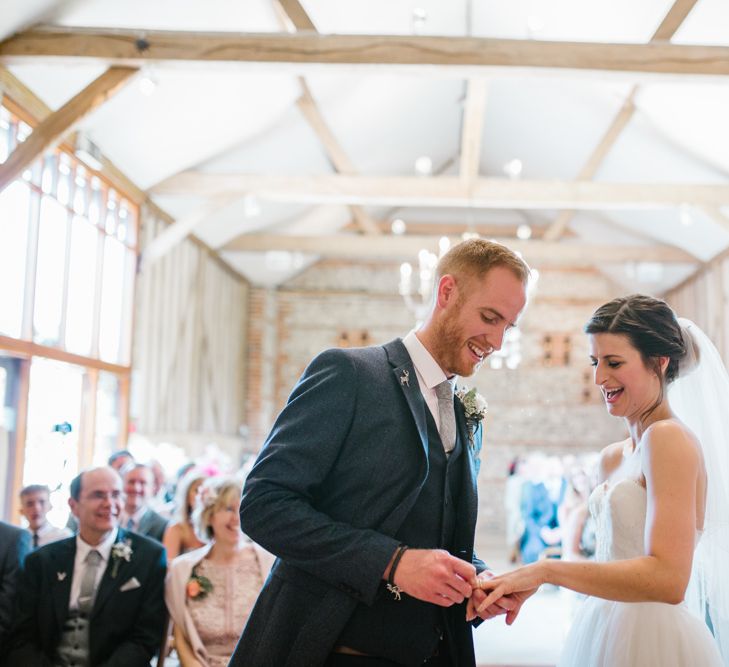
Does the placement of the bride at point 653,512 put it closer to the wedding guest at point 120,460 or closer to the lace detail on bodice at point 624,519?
the lace detail on bodice at point 624,519

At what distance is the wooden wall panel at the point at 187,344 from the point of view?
10227 mm

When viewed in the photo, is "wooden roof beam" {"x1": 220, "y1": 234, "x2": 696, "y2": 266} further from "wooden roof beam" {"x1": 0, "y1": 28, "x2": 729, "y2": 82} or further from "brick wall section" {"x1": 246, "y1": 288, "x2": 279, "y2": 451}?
"wooden roof beam" {"x1": 0, "y1": 28, "x2": 729, "y2": 82}

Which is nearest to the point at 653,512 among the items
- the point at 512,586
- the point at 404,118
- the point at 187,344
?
the point at 512,586

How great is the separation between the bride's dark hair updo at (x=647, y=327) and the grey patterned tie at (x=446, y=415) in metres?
0.54

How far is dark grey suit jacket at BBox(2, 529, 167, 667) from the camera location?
3.61 meters

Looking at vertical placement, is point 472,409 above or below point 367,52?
below

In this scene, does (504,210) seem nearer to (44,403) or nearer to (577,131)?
(577,131)

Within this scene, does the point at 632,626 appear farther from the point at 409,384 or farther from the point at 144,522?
the point at 144,522

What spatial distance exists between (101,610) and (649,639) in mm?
2418

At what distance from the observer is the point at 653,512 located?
1899mm

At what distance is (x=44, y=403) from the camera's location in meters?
7.61

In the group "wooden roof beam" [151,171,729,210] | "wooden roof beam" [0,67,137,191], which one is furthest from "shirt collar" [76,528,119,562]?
"wooden roof beam" [151,171,729,210]

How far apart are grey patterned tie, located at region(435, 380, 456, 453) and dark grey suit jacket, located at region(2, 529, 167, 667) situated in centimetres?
238

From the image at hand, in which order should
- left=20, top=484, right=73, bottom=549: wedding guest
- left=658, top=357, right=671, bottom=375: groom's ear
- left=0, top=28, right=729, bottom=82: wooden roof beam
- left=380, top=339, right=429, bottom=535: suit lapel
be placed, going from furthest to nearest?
left=0, top=28, right=729, bottom=82: wooden roof beam < left=20, top=484, right=73, bottom=549: wedding guest < left=658, top=357, right=671, bottom=375: groom's ear < left=380, top=339, right=429, bottom=535: suit lapel
